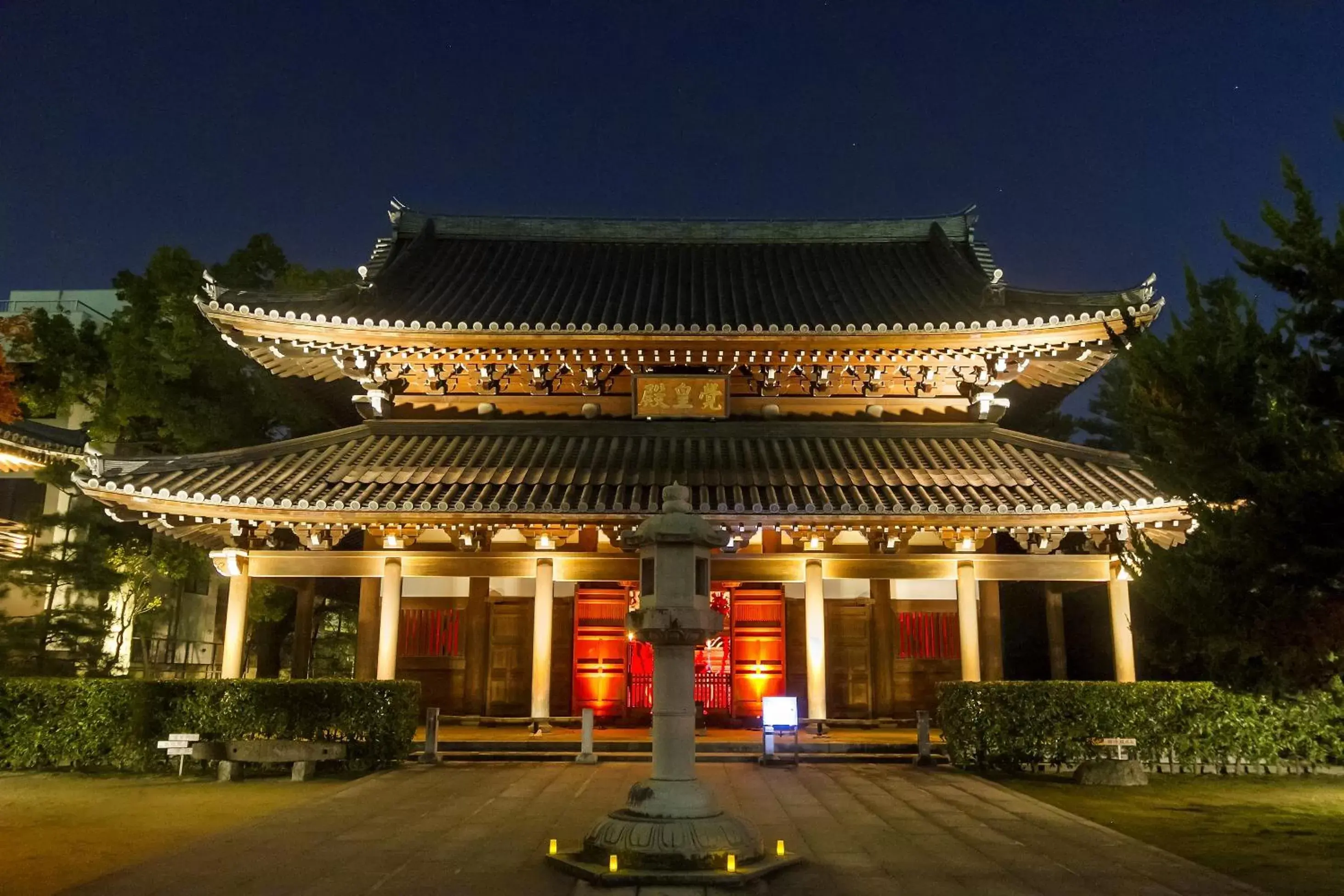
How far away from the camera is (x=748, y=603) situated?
17.9 m

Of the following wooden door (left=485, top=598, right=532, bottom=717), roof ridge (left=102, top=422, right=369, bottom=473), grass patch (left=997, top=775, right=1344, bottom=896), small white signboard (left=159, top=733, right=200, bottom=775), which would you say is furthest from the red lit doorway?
small white signboard (left=159, top=733, right=200, bottom=775)

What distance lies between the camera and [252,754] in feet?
40.0

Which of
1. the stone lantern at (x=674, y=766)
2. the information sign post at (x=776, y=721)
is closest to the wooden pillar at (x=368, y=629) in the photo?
the information sign post at (x=776, y=721)

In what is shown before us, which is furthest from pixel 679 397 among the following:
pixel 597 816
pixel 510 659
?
pixel 597 816

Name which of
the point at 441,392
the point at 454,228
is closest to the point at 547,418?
the point at 441,392

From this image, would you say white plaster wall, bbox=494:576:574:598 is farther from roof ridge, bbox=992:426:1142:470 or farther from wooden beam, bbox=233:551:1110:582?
roof ridge, bbox=992:426:1142:470

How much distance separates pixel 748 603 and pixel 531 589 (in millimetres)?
4322

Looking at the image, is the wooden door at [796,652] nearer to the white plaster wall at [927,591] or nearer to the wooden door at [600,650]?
the white plaster wall at [927,591]

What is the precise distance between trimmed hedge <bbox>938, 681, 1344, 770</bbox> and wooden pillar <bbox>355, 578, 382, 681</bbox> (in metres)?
9.93

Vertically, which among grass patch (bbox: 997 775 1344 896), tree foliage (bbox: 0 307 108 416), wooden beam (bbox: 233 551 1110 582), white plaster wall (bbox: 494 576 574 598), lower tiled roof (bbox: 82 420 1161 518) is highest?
tree foliage (bbox: 0 307 108 416)

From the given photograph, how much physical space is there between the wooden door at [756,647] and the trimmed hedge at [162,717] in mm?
6987

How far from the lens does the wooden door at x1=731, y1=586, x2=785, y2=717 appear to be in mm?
17453

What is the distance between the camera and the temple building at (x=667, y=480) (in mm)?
14305

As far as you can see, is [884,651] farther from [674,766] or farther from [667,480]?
[674,766]
